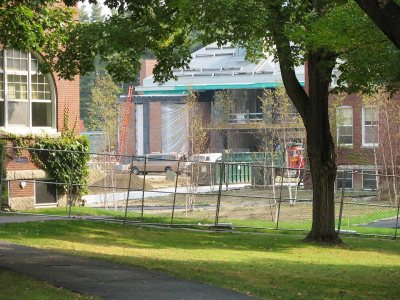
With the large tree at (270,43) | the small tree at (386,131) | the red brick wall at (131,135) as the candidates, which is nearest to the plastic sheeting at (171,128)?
the red brick wall at (131,135)

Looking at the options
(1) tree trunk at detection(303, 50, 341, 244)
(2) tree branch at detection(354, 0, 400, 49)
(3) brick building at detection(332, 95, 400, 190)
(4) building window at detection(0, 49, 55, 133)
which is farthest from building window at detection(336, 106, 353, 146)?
(2) tree branch at detection(354, 0, 400, 49)

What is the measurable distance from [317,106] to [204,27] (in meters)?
4.00

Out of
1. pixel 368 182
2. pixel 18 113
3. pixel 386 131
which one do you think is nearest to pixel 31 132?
pixel 18 113

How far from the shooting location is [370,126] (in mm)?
50688

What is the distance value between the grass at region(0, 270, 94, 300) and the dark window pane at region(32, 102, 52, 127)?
19.7 metres

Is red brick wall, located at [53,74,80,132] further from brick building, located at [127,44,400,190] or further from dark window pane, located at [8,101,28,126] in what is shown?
brick building, located at [127,44,400,190]

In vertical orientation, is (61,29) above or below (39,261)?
above

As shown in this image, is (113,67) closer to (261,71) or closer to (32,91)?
(32,91)

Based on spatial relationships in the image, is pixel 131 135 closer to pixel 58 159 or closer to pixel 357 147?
pixel 357 147

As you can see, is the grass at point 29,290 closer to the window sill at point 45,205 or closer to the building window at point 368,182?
the window sill at point 45,205

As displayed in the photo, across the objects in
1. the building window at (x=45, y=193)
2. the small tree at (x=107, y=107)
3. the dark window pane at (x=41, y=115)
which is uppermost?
the small tree at (x=107, y=107)

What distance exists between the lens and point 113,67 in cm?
2458

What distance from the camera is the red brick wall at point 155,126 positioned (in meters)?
81.9

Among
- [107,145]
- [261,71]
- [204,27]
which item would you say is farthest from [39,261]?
[261,71]
